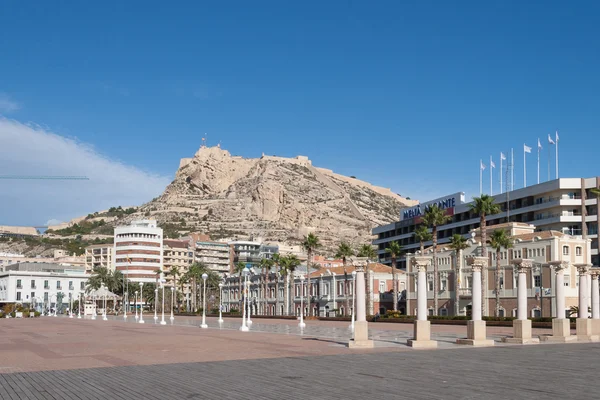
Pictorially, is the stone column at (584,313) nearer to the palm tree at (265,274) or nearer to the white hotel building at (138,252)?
the palm tree at (265,274)

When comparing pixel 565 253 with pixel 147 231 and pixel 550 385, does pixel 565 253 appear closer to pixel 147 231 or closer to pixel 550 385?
pixel 550 385

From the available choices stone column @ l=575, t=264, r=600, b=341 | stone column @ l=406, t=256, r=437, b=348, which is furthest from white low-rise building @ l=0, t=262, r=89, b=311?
stone column @ l=406, t=256, r=437, b=348

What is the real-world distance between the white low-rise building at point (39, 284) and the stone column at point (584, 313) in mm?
139489

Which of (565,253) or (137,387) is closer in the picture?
(137,387)

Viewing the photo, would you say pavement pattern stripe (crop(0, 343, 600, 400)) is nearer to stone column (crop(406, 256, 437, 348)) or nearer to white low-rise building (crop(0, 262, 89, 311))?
stone column (crop(406, 256, 437, 348))

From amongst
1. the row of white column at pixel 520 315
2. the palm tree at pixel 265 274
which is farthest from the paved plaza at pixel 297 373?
the palm tree at pixel 265 274

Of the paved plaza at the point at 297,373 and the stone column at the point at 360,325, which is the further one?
the stone column at the point at 360,325

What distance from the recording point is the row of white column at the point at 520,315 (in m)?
32.8

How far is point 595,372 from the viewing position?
19984mm

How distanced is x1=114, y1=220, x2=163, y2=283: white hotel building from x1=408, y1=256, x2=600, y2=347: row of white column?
155 metres

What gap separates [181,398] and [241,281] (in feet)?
385

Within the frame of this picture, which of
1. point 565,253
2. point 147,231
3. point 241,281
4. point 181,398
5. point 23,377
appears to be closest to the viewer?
point 181,398

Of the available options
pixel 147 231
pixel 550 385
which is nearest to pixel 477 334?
pixel 550 385

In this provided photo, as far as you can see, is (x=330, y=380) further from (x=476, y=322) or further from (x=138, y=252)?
(x=138, y=252)
